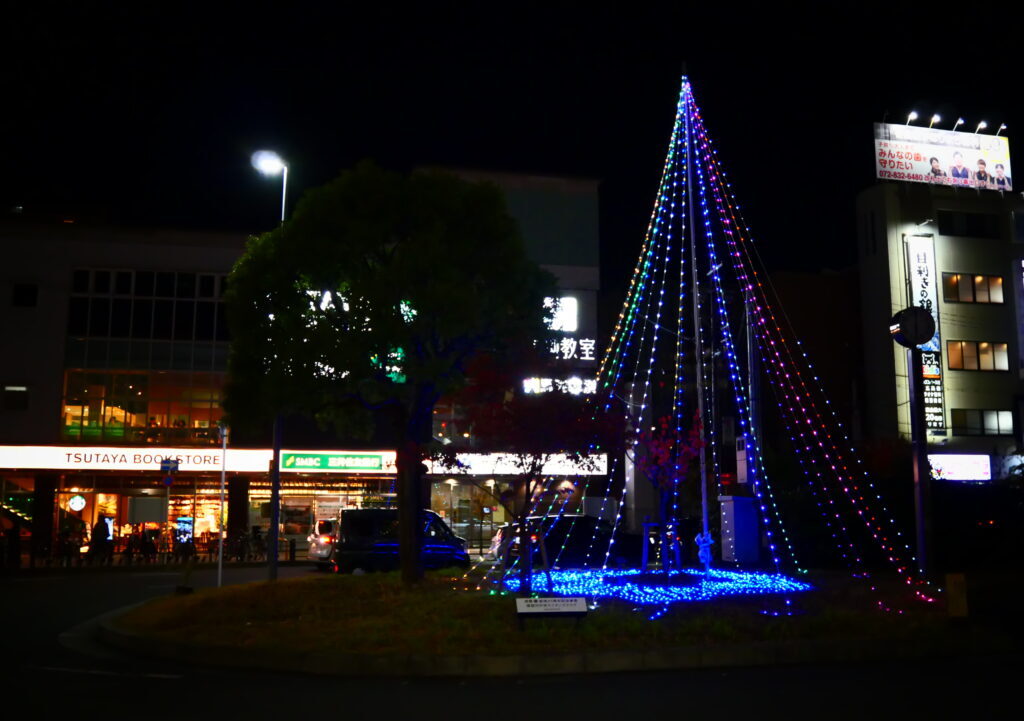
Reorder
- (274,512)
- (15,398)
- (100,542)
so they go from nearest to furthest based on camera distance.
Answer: (274,512) < (100,542) < (15,398)

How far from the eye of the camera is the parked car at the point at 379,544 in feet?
82.0

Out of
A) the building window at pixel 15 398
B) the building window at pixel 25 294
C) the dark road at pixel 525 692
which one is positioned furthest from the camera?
the building window at pixel 25 294

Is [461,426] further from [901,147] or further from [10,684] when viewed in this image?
[901,147]

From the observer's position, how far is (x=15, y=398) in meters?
38.2

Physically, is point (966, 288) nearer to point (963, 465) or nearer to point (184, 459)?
point (963, 465)

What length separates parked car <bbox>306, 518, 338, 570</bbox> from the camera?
1162 inches

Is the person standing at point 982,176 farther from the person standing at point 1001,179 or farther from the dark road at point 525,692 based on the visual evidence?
the dark road at point 525,692

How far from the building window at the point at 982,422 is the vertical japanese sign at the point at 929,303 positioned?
93 centimetres

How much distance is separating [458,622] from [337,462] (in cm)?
2765

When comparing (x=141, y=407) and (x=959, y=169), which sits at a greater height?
(x=959, y=169)

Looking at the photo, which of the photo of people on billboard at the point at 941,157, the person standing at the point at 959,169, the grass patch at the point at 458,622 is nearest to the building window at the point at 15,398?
the grass patch at the point at 458,622

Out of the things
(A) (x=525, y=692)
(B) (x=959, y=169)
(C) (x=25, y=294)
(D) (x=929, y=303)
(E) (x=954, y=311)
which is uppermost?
(B) (x=959, y=169)

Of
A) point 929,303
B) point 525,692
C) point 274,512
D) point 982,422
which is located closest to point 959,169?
point 929,303

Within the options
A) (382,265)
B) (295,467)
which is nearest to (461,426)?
(382,265)
